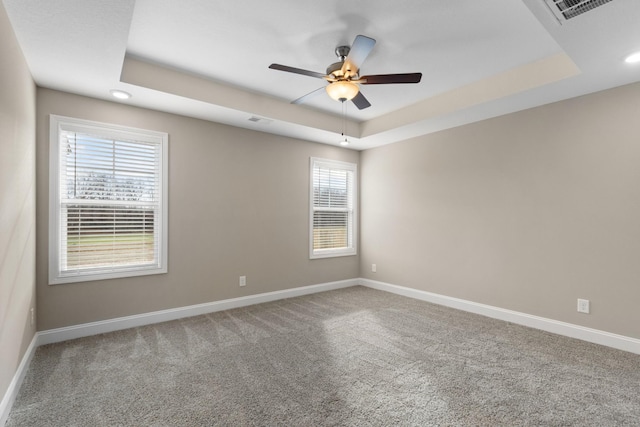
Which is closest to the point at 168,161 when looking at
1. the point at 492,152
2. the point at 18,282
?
the point at 18,282

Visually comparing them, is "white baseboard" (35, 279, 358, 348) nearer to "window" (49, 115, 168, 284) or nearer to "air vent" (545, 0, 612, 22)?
"window" (49, 115, 168, 284)

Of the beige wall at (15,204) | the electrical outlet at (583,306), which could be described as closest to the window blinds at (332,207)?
the electrical outlet at (583,306)

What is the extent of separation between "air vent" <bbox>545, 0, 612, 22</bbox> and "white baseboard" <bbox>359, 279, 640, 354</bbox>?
9.56 feet

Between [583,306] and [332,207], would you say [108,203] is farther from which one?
[583,306]

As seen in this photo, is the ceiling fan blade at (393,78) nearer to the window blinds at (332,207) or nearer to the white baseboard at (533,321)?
the window blinds at (332,207)

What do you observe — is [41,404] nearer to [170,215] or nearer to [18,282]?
[18,282]

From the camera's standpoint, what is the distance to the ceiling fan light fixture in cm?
270

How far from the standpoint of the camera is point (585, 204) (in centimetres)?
321

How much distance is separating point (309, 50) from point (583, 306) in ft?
12.3

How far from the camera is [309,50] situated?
284 centimetres

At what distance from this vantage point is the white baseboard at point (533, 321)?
296 centimetres

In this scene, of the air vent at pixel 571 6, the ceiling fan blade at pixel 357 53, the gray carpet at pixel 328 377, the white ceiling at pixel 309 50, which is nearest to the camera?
the air vent at pixel 571 6

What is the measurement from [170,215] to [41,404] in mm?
2099

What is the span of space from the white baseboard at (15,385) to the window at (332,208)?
11.1 ft
